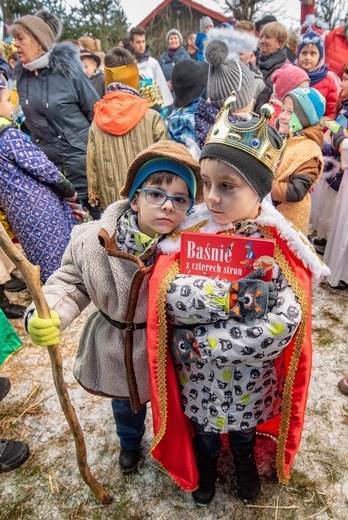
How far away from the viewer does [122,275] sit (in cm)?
133

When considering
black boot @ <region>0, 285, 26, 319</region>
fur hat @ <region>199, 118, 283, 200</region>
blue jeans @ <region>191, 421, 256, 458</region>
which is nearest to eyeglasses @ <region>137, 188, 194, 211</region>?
fur hat @ <region>199, 118, 283, 200</region>

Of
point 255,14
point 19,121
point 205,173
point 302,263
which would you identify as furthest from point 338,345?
point 255,14

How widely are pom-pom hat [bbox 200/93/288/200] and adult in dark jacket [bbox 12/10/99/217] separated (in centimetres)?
262

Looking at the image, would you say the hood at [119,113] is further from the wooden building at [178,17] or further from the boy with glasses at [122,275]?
the wooden building at [178,17]

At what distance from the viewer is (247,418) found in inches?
58.8

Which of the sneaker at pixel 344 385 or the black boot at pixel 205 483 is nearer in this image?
the black boot at pixel 205 483

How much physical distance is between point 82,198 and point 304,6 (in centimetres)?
725

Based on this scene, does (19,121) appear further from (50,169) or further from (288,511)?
(288,511)

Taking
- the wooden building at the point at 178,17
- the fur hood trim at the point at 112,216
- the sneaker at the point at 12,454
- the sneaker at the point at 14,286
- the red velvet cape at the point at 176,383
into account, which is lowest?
the sneaker at the point at 14,286

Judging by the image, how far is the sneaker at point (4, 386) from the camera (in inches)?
95.3

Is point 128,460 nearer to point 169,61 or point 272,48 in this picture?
point 272,48

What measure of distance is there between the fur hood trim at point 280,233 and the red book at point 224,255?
11 centimetres

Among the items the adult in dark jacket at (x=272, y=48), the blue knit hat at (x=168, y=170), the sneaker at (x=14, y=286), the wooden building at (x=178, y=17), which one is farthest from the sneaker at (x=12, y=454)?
the wooden building at (x=178, y=17)

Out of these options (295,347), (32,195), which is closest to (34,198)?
(32,195)
